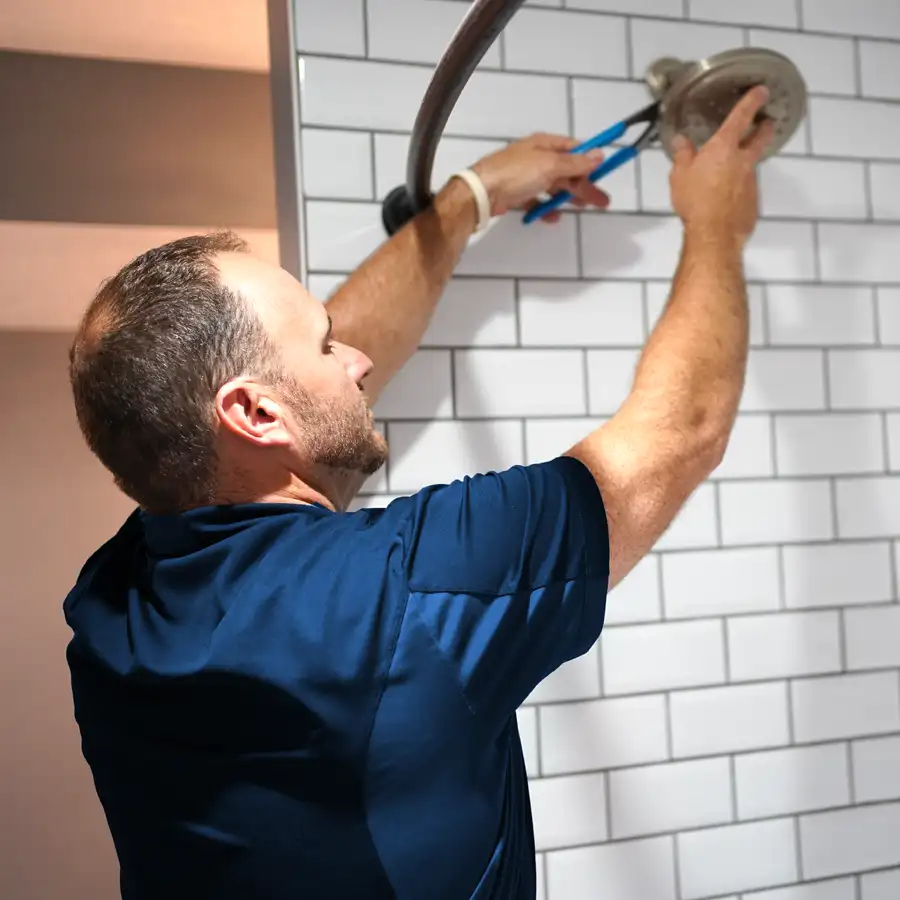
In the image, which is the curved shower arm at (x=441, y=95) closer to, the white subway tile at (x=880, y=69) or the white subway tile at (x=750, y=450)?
the white subway tile at (x=750, y=450)

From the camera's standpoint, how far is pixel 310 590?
652 mm

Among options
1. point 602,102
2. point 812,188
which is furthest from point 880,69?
point 602,102

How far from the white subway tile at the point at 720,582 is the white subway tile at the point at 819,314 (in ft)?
0.99

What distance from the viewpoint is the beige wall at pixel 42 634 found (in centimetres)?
242

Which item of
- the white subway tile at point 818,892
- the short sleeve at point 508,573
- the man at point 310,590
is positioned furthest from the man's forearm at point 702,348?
the white subway tile at point 818,892

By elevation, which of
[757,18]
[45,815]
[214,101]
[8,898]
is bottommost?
[8,898]

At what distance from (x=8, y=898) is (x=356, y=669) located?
2345mm

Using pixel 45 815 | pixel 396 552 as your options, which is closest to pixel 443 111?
pixel 396 552

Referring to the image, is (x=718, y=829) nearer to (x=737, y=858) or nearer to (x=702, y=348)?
(x=737, y=858)

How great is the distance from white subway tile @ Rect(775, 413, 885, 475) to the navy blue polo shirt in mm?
627

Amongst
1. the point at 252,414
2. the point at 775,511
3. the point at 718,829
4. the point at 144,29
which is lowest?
the point at 718,829

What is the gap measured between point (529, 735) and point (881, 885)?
1.87 feet

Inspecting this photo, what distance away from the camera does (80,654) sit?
76cm

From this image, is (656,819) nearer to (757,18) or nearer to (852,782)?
(852,782)
